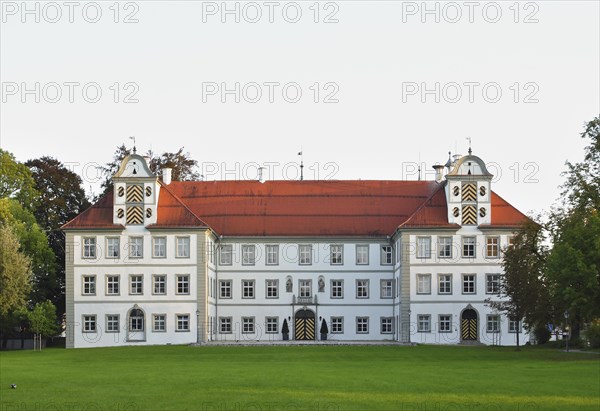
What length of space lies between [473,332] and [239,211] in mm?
16509

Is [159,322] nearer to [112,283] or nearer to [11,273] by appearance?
[112,283]

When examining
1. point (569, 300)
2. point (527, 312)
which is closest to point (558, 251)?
point (569, 300)

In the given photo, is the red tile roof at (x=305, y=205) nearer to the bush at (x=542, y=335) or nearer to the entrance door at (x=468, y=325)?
the entrance door at (x=468, y=325)

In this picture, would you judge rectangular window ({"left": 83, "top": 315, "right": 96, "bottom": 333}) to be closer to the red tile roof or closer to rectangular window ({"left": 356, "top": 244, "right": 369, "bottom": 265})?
the red tile roof

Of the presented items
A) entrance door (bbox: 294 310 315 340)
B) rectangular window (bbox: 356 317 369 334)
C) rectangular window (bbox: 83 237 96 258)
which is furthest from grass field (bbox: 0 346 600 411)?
rectangular window (bbox: 356 317 369 334)

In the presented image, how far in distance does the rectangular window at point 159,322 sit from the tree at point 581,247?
80.0 ft

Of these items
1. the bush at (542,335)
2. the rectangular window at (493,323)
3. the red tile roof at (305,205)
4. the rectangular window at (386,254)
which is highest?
the red tile roof at (305,205)

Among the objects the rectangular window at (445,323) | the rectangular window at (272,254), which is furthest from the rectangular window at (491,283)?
the rectangular window at (272,254)

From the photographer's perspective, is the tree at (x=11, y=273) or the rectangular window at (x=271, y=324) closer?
the tree at (x=11, y=273)

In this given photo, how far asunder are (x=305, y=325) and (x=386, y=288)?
18.2 ft

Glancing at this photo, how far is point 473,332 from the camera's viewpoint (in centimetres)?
6650

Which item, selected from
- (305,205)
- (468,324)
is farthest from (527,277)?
(305,205)

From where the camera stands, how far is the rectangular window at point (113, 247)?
218ft

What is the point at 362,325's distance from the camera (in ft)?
232
